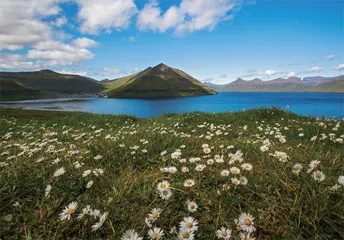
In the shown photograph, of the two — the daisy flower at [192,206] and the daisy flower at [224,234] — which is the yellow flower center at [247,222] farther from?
the daisy flower at [192,206]

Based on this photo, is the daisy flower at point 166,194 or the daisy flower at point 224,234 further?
the daisy flower at point 166,194

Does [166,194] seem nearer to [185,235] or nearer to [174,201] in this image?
[174,201]

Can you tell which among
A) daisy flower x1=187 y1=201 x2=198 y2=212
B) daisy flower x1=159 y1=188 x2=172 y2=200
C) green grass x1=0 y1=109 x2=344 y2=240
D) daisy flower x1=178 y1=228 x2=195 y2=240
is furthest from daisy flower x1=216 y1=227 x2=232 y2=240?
daisy flower x1=159 y1=188 x2=172 y2=200

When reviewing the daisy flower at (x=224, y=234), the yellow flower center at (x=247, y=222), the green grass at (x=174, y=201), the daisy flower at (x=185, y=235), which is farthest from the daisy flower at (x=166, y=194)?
the yellow flower center at (x=247, y=222)

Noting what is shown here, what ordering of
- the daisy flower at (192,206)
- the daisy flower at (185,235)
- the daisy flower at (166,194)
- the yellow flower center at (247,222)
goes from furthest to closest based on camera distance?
the daisy flower at (166,194) < the daisy flower at (192,206) < the yellow flower center at (247,222) < the daisy flower at (185,235)

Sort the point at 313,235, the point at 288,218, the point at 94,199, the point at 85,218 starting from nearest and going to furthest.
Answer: the point at 313,235 → the point at 288,218 → the point at 85,218 → the point at 94,199

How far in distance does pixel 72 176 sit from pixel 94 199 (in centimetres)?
78

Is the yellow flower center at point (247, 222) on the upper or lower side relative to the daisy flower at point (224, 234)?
upper

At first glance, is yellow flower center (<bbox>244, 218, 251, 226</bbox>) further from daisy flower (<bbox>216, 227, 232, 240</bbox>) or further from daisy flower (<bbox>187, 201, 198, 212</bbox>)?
daisy flower (<bbox>187, 201, 198, 212</bbox>)

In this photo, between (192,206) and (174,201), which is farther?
(174,201)

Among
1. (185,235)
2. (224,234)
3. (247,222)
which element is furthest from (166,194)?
(247,222)

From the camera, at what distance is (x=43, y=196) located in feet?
10.3

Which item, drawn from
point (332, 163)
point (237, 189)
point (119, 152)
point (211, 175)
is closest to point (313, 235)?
point (237, 189)

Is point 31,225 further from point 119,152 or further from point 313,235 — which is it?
point 313,235
